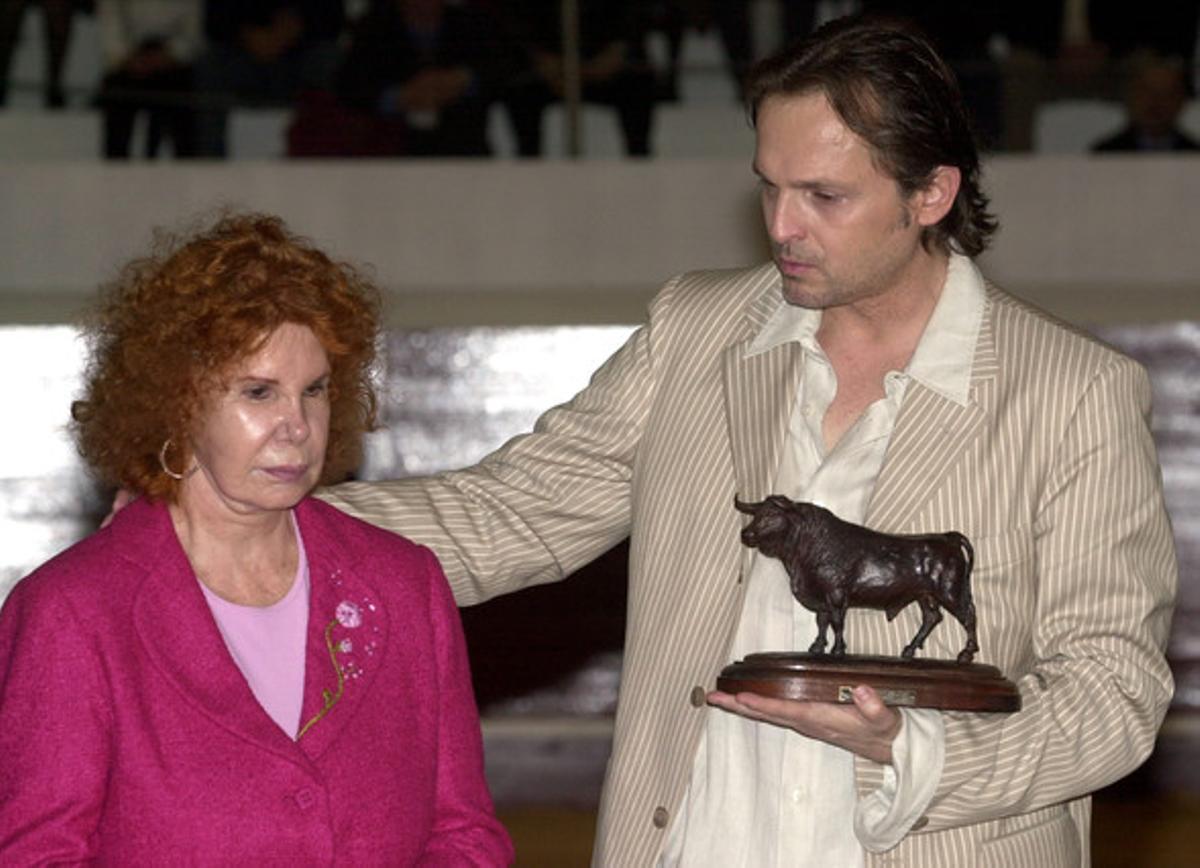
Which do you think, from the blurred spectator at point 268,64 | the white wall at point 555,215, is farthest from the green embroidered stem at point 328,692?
the blurred spectator at point 268,64

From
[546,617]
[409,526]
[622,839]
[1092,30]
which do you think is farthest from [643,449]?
[1092,30]

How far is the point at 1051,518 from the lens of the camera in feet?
9.73

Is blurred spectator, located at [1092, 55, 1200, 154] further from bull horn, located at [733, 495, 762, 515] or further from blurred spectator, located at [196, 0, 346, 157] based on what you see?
bull horn, located at [733, 495, 762, 515]

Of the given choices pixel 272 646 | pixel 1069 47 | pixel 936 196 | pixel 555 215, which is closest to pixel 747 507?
pixel 936 196

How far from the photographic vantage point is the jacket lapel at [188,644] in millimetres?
2586

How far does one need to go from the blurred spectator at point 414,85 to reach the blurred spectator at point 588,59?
84mm

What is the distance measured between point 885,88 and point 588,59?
14.1ft

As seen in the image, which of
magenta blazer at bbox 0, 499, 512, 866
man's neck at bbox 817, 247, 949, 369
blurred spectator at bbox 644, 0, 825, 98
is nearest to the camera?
magenta blazer at bbox 0, 499, 512, 866

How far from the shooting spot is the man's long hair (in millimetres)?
2986

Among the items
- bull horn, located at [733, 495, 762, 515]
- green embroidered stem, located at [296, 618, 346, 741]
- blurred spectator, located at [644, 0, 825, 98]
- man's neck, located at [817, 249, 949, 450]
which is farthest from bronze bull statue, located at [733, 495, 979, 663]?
blurred spectator, located at [644, 0, 825, 98]

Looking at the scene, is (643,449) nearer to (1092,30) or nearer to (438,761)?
(438,761)

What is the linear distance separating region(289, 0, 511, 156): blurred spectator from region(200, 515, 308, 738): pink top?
4624mm

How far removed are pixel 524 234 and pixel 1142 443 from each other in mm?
4393

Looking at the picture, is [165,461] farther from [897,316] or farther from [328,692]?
[897,316]
